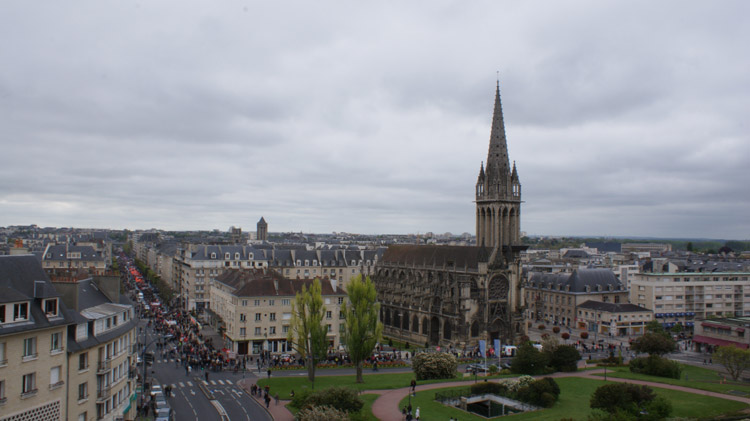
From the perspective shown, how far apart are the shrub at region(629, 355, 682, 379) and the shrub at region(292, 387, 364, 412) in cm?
3332

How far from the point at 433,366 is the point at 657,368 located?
903 inches

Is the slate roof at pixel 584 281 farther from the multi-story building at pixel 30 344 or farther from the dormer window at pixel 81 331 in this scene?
the multi-story building at pixel 30 344

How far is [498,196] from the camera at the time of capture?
295 feet

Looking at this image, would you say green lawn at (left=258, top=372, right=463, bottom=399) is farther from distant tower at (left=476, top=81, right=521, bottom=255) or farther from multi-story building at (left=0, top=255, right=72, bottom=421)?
distant tower at (left=476, top=81, right=521, bottom=255)

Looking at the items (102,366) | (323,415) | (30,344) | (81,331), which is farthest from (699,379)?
(30,344)

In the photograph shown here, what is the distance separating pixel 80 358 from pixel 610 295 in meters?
93.7

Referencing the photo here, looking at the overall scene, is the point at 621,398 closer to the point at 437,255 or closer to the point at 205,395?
the point at 205,395

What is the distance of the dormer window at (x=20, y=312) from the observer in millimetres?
26642

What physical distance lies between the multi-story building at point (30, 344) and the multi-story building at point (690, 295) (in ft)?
313

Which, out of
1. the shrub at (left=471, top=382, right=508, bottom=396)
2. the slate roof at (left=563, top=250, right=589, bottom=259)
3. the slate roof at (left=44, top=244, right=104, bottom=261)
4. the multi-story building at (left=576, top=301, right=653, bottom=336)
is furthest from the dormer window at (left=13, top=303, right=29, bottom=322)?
the slate roof at (left=563, top=250, right=589, bottom=259)

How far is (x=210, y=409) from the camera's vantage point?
141 feet

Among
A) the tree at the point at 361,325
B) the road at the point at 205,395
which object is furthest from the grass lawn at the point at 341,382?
the road at the point at 205,395

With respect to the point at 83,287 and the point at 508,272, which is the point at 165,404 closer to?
the point at 83,287

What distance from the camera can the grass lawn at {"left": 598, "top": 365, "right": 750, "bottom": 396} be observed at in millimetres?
50031
